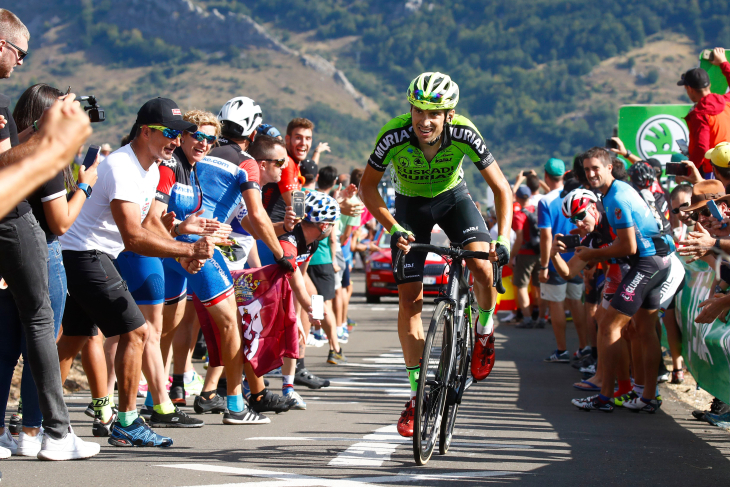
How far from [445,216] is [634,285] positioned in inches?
83.5

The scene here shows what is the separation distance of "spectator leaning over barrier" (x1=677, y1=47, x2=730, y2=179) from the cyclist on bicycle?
418cm

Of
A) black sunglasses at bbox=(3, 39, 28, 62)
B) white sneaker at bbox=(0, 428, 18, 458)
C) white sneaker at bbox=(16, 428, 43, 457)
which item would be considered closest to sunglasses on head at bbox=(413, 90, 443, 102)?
black sunglasses at bbox=(3, 39, 28, 62)

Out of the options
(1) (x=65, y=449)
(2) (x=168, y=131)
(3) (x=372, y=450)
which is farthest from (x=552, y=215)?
(1) (x=65, y=449)

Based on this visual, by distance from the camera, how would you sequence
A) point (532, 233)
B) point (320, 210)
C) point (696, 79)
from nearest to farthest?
1. point (320, 210)
2. point (696, 79)
3. point (532, 233)

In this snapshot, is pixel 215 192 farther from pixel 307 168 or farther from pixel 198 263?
pixel 307 168

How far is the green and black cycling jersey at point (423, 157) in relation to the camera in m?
5.99

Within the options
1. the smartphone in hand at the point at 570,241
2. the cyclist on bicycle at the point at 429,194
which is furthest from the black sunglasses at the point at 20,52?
the smartphone in hand at the point at 570,241

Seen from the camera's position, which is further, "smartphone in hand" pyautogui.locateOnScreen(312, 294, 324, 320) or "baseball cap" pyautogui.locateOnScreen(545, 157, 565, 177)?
"baseball cap" pyautogui.locateOnScreen(545, 157, 565, 177)

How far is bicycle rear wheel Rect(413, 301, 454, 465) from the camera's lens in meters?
5.36

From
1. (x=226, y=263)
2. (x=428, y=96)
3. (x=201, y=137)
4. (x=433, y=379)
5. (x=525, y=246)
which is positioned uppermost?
(x=428, y=96)

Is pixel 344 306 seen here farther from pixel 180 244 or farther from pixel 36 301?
pixel 36 301

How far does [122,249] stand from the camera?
6.00 meters

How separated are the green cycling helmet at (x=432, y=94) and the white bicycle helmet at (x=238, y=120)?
2275 millimetres

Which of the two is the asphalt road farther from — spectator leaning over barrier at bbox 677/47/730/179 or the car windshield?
the car windshield
